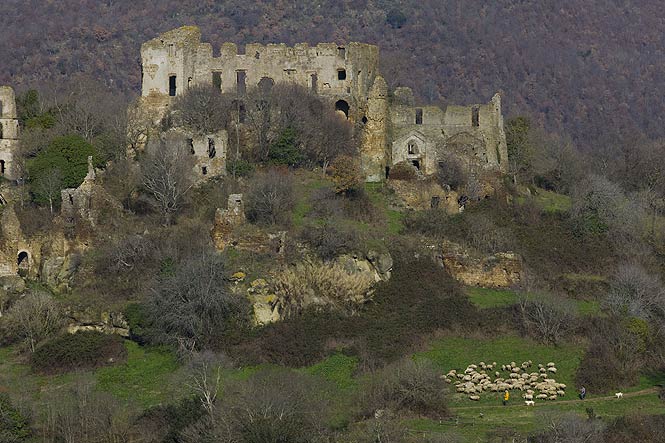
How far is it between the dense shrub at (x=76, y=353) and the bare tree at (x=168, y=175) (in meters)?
6.35

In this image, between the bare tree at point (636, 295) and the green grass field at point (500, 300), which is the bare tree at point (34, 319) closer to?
the green grass field at point (500, 300)

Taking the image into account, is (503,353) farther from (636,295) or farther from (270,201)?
(270,201)

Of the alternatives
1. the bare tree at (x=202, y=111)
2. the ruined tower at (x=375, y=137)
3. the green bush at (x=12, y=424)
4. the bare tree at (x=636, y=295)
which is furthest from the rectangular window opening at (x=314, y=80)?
the green bush at (x=12, y=424)

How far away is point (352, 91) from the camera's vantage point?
6247cm

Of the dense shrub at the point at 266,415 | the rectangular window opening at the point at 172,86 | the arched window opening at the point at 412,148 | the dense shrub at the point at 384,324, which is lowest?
the dense shrub at the point at 266,415

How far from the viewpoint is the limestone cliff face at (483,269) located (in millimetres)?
53625

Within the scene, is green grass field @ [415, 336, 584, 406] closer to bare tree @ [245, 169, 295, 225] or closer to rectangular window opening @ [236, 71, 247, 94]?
bare tree @ [245, 169, 295, 225]

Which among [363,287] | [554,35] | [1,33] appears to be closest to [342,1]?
[554,35]

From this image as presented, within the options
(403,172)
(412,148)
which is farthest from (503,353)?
(412,148)

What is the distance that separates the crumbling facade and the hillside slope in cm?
3721

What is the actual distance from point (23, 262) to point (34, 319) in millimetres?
4209

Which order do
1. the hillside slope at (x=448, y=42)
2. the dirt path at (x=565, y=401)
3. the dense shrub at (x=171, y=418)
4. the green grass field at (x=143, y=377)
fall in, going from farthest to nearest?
1. the hillside slope at (x=448, y=42)
2. the green grass field at (x=143, y=377)
3. the dirt path at (x=565, y=401)
4. the dense shrub at (x=171, y=418)

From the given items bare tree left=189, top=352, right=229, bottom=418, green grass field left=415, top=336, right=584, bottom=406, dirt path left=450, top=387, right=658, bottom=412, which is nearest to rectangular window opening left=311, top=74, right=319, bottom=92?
green grass field left=415, top=336, right=584, bottom=406

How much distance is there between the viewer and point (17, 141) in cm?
5866
